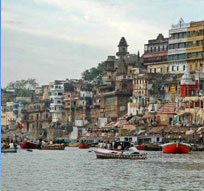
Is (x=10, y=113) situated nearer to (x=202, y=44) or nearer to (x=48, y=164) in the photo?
(x=202, y=44)

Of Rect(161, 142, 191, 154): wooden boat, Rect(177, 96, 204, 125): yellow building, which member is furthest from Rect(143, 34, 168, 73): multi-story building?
Rect(161, 142, 191, 154): wooden boat

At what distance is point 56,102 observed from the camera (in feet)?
528

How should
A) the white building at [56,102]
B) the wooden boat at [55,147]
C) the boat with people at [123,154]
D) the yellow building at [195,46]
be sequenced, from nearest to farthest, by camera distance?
the boat with people at [123,154] < the wooden boat at [55,147] < the yellow building at [195,46] < the white building at [56,102]

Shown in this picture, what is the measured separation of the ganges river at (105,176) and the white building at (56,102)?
307 feet

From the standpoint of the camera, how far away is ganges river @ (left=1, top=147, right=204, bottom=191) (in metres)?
43.8

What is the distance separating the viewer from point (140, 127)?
120m

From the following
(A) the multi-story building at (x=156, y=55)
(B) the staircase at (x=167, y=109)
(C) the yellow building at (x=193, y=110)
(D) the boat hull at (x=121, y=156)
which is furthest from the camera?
(A) the multi-story building at (x=156, y=55)

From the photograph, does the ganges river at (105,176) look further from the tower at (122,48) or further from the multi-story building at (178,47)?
the tower at (122,48)

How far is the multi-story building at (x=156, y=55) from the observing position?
13605cm

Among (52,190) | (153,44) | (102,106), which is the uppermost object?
(153,44)

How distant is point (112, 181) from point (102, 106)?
3726 inches

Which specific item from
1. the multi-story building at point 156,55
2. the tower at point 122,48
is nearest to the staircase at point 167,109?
the multi-story building at point 156,55

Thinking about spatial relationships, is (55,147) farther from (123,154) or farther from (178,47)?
(178,47)


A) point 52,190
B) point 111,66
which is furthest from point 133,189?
point 111,66
